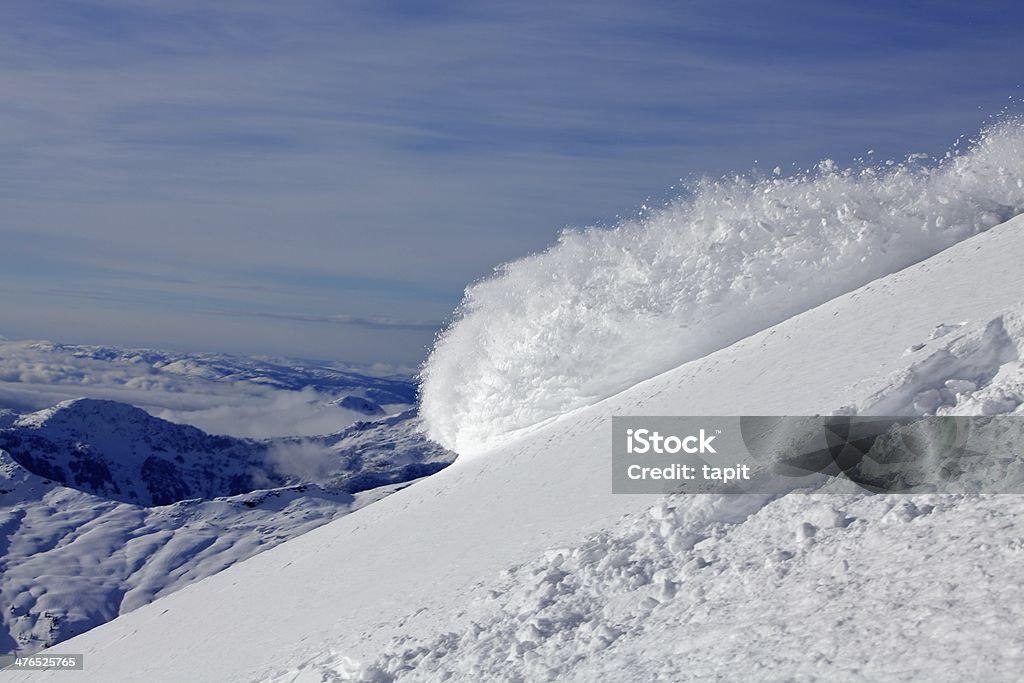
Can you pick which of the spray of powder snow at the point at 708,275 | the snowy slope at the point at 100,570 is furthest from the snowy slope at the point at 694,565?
the snowy slope at the point at 100,570

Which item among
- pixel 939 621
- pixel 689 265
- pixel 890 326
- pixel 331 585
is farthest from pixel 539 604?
pixel 689 265

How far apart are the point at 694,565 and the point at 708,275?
1167 cm

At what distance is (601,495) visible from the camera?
45.7 ft

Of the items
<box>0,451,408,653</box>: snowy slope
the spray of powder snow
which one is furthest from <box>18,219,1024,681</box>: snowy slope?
<box>0,451,408,653</box>: snowy slope

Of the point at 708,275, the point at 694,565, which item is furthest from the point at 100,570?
the point at 694,565

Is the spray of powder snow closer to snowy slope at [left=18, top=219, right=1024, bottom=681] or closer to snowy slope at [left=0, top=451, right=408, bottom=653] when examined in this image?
snowy slope at [left=18, top=219, right=1024, bottom=681]

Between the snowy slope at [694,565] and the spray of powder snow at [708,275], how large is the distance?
2.38 metres

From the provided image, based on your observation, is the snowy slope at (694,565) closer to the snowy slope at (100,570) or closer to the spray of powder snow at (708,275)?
the spray of powder snow at (708,275)

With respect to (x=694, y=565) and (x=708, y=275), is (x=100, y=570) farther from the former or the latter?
(x=694, y=565)

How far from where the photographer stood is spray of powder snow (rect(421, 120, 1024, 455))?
20.5m

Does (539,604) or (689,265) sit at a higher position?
(689,265)

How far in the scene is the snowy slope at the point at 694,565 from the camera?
8.30 meters

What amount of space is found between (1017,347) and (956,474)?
2.19 m

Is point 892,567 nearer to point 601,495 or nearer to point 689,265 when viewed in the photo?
point 601,495
